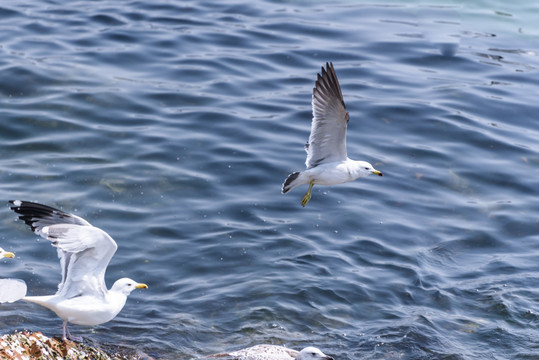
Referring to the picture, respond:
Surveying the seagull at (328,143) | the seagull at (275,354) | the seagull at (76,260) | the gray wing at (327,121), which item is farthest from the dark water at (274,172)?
the gray wing at (327,121)

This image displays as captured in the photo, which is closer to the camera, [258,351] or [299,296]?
[258,351]

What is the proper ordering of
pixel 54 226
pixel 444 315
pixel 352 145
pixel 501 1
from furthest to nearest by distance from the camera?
pixel 501 1 → pixel 352 145 → pixel 444 315 → pixel 54 226

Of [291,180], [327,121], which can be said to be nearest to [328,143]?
[327,121]

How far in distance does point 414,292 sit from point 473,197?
336 centimetres

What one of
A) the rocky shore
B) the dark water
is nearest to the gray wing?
the dark water

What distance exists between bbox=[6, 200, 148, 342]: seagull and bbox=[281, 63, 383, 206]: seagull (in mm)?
2830

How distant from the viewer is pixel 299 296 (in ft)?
33.5

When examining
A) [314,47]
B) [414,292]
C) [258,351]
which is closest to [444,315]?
[414,292]

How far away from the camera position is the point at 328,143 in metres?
10.2

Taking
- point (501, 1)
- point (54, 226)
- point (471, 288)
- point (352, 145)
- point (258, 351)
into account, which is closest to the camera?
point (54, 226)

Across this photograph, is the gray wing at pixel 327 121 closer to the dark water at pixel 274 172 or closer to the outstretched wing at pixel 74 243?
the dark water at pixel 274 172

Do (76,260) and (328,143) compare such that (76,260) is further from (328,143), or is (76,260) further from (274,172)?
(274,172)

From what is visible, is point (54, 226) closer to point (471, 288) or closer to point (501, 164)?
point (471, 288)

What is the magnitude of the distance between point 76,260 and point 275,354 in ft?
6.52
